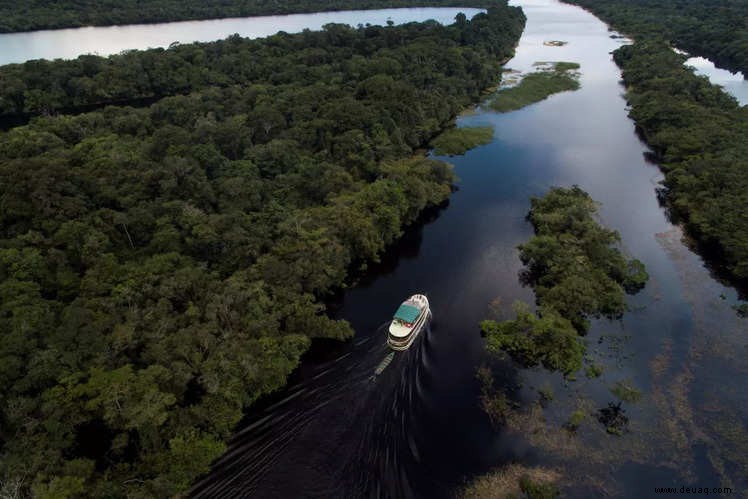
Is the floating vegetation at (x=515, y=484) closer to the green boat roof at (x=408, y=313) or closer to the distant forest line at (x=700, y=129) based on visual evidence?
the green boat roof at (x=408, y=313)

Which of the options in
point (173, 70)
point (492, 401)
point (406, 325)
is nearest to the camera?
point (492, 401)

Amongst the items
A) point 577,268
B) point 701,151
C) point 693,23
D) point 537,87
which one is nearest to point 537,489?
point 577,268

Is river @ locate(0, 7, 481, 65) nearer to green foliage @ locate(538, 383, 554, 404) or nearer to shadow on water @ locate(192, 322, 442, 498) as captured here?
shadow on water @ locate(192, 322, 442, 498)

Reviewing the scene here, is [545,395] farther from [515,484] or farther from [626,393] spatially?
[515,484]

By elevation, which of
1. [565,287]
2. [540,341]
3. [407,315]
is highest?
[407,315]

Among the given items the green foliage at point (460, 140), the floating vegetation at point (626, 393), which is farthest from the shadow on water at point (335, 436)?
the green foliage at point (460, 140)

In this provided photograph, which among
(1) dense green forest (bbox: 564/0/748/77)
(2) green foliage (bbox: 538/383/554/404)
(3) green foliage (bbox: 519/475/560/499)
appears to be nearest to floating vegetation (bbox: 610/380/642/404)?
(2) green foliage (bbox: 538/383/554/404)

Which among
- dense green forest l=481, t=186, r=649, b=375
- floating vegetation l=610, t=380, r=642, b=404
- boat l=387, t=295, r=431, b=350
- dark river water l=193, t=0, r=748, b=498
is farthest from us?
boat l=387, t=295, r=431, b=350
